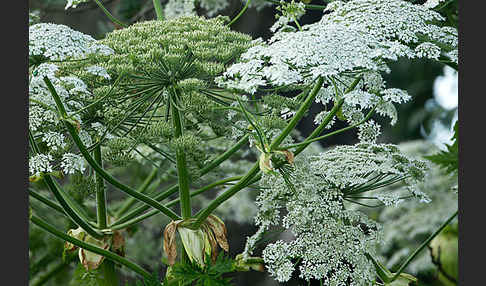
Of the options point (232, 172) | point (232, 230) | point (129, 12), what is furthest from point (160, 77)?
point (232, 230)

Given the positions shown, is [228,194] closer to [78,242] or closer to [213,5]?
[78,242]

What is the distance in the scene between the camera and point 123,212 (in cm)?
143

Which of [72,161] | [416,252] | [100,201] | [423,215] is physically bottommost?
[423,215]

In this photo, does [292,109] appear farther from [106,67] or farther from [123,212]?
[123,212]

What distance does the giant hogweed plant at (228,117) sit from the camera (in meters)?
0.84

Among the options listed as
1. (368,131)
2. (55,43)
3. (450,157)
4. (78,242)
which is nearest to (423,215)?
(450,157)

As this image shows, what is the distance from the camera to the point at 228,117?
1.00 meters

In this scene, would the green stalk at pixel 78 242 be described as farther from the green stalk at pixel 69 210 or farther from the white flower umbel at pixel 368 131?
the white flower umbel at pixel 368 131

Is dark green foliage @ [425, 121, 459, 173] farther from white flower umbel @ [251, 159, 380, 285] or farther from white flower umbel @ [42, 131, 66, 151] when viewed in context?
white flower umbel @ [42, 131, 66, 151]

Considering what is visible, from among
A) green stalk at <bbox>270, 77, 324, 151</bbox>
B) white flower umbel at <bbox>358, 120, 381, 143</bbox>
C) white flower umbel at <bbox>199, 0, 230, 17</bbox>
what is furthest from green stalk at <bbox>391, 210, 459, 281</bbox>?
white flower umbel at <bbox>199, 0, 230, 17</bbox>

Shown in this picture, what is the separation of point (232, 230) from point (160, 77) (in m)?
1.89

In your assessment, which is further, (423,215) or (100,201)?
(423,215)

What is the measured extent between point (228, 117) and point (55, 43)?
11.7 inches

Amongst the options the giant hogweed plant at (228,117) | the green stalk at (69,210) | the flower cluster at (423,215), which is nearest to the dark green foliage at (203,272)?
the giant hogweed plant at (228,117)
